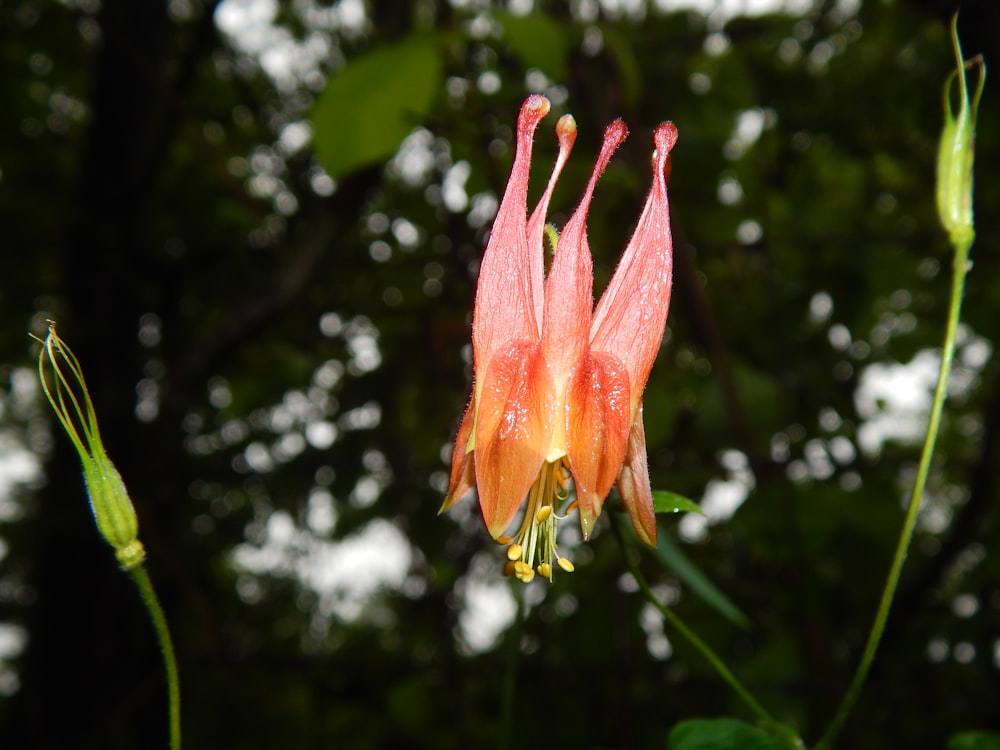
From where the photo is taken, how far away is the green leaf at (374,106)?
1.52 meters

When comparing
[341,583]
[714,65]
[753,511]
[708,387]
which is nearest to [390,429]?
[708,387]

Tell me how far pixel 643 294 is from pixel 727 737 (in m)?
0.50

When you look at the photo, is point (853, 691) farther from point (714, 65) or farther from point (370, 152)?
point (714, 65)

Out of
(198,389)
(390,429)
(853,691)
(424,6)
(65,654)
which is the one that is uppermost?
(424,6)

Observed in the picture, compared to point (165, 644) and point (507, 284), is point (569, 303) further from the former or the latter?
point (165, 644)

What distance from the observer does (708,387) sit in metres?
2.27

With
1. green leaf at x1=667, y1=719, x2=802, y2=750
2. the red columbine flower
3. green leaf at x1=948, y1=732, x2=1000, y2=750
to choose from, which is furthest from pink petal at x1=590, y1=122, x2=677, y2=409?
green leaf at x1=948, y1=732, x2=1000, y2=750

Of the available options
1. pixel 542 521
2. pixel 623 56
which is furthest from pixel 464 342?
pixel 542 521

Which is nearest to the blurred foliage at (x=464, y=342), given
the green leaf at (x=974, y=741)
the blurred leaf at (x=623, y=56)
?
the blurred leaf at (x=623, y=56)

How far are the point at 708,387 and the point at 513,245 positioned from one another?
1.57m

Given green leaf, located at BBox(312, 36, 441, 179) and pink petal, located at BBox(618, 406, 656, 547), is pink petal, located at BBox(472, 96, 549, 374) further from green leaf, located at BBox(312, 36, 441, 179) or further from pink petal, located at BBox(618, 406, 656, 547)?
green leaf, located at BBox(312, 36, 441, 179)

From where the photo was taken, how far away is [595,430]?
0.77 m

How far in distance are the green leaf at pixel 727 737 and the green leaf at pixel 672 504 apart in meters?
0.27

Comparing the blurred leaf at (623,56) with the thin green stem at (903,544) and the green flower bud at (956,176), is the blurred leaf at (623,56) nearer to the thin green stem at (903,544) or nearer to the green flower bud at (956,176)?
the green flower bud at (956,176)
